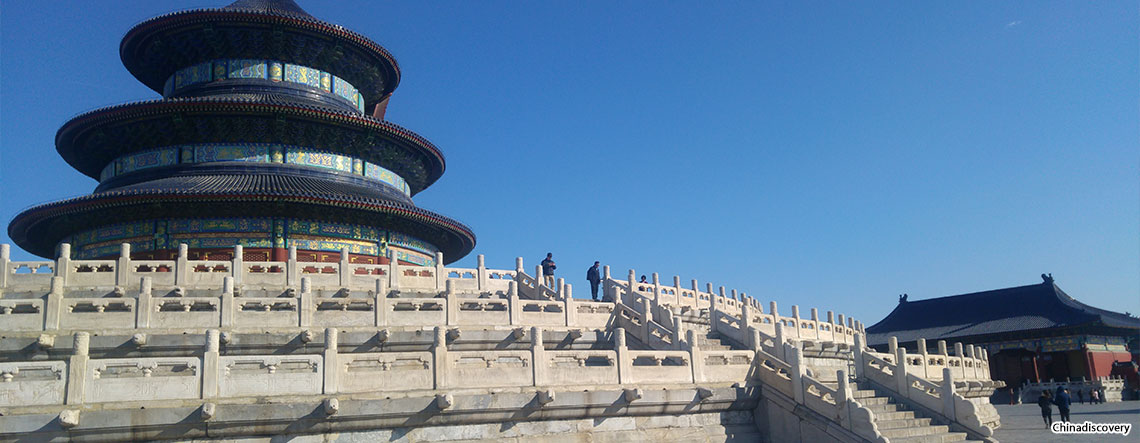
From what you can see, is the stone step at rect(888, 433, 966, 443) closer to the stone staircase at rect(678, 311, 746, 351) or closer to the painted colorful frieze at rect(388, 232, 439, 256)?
the stone staircase at rect(678, 311, 746, 351)

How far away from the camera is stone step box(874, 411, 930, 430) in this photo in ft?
51.9

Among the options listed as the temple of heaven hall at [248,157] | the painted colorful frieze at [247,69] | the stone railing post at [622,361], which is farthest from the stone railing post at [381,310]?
the painted colorful frieze at [247,69]

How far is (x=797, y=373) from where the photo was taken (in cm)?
1533

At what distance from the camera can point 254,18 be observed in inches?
1281

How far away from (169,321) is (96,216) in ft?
51.5

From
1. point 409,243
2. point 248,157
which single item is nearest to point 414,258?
point 409,243

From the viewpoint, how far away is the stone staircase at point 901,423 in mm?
15688

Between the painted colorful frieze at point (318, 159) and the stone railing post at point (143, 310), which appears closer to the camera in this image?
the stone railing post at point (143, 310)

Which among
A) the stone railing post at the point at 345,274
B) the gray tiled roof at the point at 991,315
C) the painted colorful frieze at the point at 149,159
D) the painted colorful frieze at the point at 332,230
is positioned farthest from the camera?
the gray tiled roof at the point at 991,315

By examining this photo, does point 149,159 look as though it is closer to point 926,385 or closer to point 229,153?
point 229,153

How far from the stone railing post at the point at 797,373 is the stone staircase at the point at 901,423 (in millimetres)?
1368

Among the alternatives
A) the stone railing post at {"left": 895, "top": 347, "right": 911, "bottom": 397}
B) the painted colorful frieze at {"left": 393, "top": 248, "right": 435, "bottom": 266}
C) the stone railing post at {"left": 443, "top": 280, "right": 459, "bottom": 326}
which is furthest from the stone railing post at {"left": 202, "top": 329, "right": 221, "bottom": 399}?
the painted colorful frieze at {"left": 393, "top": 248, "right": 435, "bottom": 266}

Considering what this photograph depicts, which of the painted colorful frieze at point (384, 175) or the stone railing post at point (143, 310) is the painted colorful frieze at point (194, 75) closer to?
the painted colorful frieze at point (384, 175)

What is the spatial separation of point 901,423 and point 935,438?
622mm
